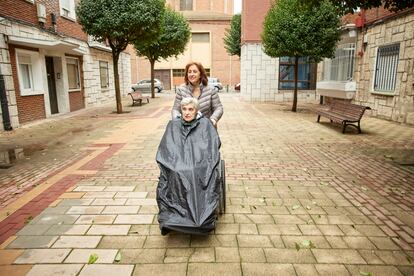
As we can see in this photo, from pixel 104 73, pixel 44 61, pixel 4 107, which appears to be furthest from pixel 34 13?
pixel 104 73

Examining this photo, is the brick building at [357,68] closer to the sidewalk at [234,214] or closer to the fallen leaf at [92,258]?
the sidewalk at [234,214]

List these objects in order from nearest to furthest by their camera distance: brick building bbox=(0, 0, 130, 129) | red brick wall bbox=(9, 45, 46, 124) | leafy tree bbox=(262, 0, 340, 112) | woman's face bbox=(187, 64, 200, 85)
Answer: woman's face bbox=(187, 64, 200, 85) → brick building bbox=(0, 0, 130, 129) → red brick wall bbox=(9, 45, 46, 124) → leafy tree bbox=(262, 0, 340, 112)

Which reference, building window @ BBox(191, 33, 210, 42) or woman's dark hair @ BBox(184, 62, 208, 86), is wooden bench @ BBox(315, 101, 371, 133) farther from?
building window @ BBox(191, 33, 210, 42)

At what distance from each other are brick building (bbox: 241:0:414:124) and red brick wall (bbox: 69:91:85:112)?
370 inches

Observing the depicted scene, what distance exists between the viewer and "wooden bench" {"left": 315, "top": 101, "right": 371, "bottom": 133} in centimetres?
872

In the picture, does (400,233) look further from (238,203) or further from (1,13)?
(1,13)

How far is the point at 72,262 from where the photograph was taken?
2828mm

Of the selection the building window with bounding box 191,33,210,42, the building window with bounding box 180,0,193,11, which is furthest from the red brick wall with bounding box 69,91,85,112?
the building window with bounding box 180,0,193,11

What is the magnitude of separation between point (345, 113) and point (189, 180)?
7.72 m

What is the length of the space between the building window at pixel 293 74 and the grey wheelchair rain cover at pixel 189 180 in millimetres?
17145

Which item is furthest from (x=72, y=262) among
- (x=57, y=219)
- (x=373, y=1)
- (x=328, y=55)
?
(x=328, y=55)

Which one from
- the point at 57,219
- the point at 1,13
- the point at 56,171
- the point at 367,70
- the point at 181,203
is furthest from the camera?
the point at 367,70

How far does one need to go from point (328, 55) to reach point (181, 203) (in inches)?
454

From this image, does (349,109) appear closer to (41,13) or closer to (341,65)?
(341,65)
